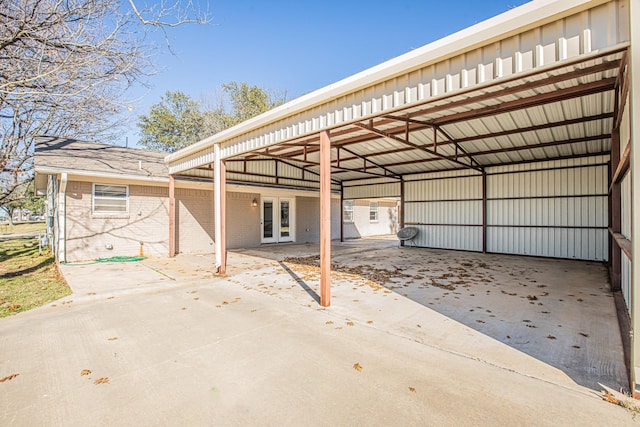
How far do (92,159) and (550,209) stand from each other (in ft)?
47.1

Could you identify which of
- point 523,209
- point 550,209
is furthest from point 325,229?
point 550,209

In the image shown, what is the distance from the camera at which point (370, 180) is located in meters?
14.2

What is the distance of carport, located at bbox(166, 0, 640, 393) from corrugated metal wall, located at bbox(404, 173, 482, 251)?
0.14 feet

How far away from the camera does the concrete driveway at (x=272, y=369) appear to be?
2164 mm

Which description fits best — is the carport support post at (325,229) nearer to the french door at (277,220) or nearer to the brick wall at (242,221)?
the brick wall at (242,221)

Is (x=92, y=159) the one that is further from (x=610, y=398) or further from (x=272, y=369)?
(x=610, y=398)

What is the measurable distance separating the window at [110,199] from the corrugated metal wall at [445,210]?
10.6 meters

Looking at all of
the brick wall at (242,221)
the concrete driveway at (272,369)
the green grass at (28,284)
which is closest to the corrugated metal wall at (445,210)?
the brick wall at (242,221)

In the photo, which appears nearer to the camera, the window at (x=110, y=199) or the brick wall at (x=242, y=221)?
the window at (x=110, y=199)

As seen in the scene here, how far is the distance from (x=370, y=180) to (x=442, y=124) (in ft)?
24.1

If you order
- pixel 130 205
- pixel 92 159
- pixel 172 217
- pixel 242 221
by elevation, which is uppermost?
pixel 92 159

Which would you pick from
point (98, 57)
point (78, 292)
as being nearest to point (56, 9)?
point (98, 57)

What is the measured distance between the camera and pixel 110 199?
914cm

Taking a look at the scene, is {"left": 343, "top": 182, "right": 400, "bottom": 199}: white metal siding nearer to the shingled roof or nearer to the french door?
the french door
